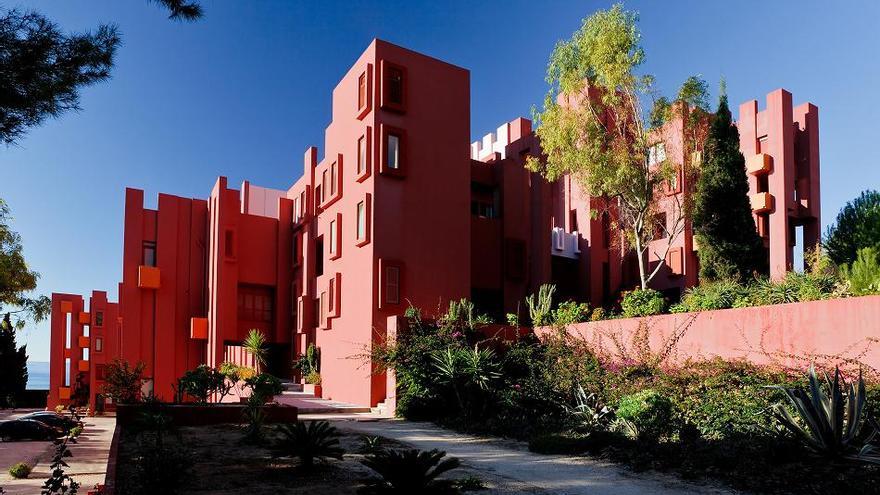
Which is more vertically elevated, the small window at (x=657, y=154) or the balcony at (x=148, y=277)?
the small window at (x=657, y=154)

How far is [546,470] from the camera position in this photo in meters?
9.64

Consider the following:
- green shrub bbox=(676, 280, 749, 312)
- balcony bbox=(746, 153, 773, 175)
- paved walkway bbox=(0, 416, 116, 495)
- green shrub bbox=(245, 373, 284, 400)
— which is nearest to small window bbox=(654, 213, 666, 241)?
balcony bbox=(746, 153, 773, 175)

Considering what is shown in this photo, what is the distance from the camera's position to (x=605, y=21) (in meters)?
19.7

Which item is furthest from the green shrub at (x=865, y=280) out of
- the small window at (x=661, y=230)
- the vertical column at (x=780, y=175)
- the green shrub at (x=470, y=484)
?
the small window at (x=661, y=230)

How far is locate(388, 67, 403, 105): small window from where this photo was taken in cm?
2194

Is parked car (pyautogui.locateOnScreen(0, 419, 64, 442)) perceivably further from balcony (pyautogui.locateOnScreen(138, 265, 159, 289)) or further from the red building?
balcony (pyautogui.locateOnScreen(138, 265, 159, 289))

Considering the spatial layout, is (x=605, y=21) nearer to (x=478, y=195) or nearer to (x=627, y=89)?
(x=627, y=89)

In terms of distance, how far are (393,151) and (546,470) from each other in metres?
14.2

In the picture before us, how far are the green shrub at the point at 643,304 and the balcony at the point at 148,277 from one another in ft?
72.4

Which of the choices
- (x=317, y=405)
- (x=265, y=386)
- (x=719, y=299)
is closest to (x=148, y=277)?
(x=317, y=405)

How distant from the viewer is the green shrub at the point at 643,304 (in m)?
15.8

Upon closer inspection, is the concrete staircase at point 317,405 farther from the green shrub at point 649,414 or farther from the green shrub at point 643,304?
the green shrub at point 649,414

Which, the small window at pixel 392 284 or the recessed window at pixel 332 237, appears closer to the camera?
the small window at pixel 392 284

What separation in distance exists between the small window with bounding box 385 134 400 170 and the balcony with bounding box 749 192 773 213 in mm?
14278
